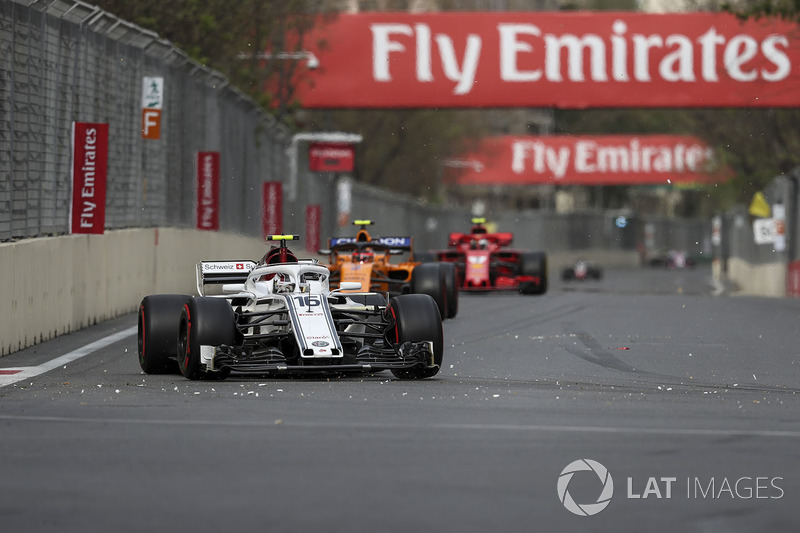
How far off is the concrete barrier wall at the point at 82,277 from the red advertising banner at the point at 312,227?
633 inches

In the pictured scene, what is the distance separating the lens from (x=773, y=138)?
6481 cm

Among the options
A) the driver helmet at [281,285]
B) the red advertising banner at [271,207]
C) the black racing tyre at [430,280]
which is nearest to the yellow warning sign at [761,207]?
the red advertising banner at [271,207]

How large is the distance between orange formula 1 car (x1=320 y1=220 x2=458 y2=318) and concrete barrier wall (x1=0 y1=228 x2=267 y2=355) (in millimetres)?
2362

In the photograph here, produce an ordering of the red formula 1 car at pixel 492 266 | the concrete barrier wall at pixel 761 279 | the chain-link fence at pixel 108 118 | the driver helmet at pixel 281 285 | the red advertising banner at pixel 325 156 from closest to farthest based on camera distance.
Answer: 1. the driver helmet at pixel 281 285
2. the chain-link fence at pixel 108 118
3. the red formula 1 car at pixel 492 266
4. the red advertising banner at pixel 325 156
5. the concrete barrier wall at pixel 761 279

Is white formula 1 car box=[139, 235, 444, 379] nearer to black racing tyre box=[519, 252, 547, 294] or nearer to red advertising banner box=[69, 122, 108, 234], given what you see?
red advertising banner box=[69, 122, 108, 234]

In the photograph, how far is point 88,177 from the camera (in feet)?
61.0

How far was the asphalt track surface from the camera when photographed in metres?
6.72

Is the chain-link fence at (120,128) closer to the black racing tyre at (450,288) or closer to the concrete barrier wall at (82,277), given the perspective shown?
the concrete barrier wall at (82,277)

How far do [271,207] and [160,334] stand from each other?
2391cm

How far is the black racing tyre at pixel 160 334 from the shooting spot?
517 inches

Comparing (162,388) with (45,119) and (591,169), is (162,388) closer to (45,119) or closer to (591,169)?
(45,119)

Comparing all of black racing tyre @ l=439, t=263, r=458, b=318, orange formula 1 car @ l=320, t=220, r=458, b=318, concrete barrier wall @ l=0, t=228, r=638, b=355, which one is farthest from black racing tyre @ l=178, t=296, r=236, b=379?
black racing tyre @ l=439, t=263, r=458, b=318

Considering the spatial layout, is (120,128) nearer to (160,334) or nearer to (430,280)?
(430,280)

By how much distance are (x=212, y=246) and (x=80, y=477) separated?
69.8 ft
